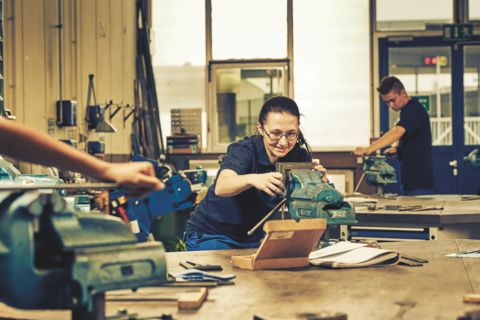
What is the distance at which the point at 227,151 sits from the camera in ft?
7.44

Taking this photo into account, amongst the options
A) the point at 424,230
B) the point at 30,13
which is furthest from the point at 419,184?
the point at 30,13

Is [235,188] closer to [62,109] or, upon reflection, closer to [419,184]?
[62,109]

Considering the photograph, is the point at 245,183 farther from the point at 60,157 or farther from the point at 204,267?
the point at 60,157

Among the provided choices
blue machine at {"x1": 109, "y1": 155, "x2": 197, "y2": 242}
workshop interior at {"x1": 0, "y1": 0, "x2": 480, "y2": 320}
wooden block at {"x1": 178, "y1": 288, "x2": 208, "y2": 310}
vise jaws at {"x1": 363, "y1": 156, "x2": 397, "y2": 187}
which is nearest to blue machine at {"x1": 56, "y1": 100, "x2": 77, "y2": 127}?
workshop interior at {"x1": 0, "y1": 0, "x2": 480, "y2": 320}

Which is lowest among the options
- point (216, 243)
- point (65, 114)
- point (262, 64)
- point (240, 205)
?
point (216, 243)

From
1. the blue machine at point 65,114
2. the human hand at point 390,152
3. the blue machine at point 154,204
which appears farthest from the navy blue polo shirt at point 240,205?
the human hand at point 390,152

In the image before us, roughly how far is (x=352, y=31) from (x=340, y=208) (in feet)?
16.9

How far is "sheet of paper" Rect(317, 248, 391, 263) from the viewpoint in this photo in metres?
1.64

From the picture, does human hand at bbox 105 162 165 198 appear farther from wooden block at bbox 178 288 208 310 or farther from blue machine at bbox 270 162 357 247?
blue machine at bbox 270 162 357 247

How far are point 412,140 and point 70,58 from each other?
2939 millimetres

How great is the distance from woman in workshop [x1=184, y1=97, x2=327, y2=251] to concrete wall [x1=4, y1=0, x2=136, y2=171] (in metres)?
1.61

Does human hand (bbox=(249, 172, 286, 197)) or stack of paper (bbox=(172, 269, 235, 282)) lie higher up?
human hand (bbox=(249, 172, 286, 197))

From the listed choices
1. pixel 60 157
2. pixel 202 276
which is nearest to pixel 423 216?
pixel 202 276

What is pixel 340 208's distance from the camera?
5.47 feet
